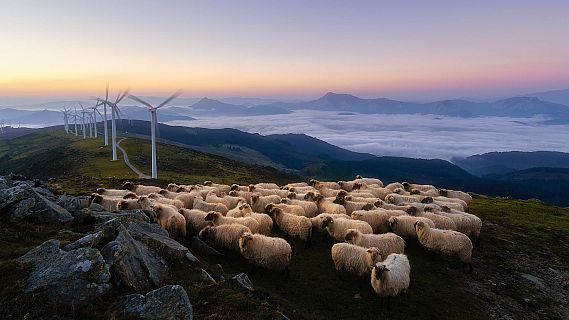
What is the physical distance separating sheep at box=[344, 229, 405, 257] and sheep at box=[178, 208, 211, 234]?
25.7ft

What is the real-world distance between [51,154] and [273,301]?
11773 centimetres

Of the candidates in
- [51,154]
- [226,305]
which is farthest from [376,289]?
[51,154]

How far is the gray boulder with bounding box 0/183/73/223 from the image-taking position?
1505 centimetres

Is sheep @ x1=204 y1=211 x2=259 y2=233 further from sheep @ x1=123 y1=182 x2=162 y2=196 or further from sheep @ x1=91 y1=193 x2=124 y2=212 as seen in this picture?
sheep @ x1=123 y1=182 x2=162 y2=196

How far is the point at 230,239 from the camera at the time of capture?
18.7 m

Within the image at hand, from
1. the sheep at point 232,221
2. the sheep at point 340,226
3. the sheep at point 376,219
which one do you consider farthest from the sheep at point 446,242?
the sheep at point 232,221

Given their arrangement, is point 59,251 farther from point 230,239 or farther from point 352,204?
point 352,204

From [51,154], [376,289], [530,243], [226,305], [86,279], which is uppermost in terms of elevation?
[86,279]

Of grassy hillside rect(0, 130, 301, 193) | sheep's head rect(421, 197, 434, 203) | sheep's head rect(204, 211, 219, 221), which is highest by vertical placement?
sheep's head rect(204, 211, 219, 221)

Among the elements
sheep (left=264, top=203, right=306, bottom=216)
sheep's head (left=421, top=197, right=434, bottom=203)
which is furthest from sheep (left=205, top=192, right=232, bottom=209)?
sheep's head (left=421, top=197, right=434, bottom=203)

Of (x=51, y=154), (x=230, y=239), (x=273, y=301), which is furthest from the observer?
(x=51, y=154)

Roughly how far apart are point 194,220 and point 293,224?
5.51m

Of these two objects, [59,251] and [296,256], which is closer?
[59,251]

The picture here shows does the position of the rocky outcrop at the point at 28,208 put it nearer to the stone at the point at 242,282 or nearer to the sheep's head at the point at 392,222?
the stone at the point at 242,282
